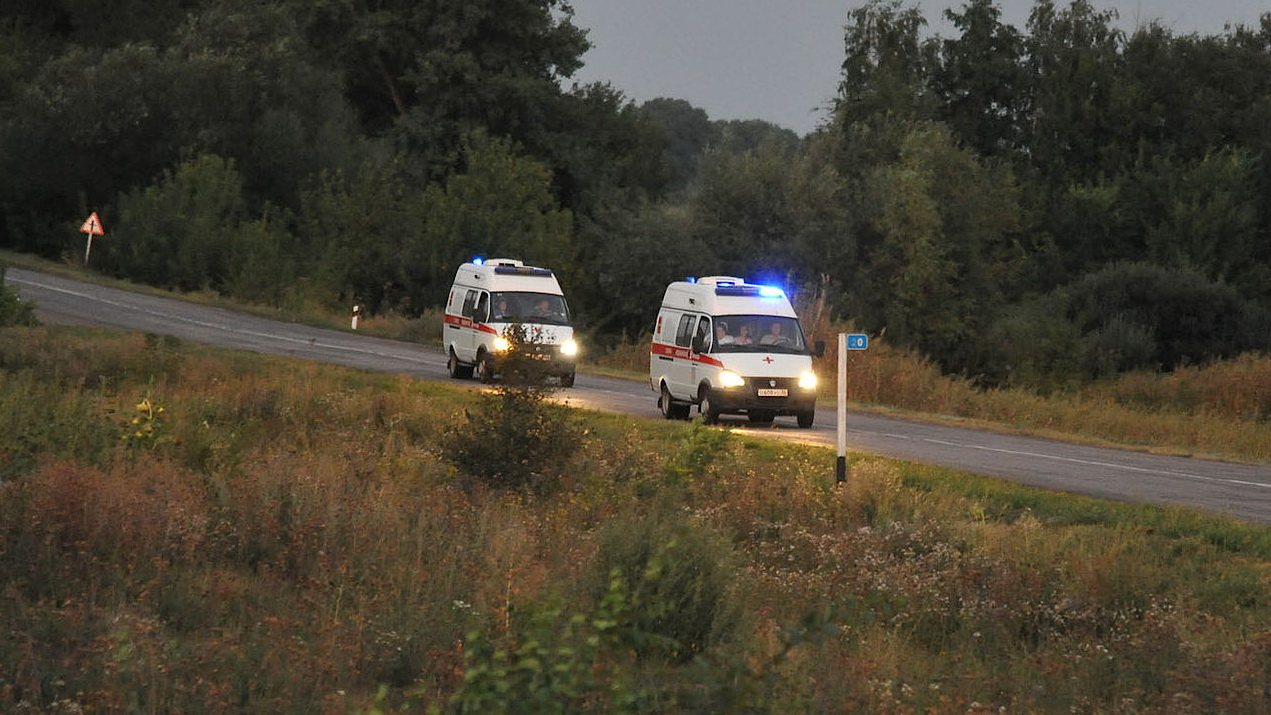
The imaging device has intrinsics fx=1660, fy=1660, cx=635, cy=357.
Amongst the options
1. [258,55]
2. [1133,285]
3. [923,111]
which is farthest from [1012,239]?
[258,55]

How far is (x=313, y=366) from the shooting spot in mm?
29438

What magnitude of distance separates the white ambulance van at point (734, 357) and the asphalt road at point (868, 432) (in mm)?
483

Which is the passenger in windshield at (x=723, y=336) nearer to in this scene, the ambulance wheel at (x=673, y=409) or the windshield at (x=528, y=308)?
the ambulance wheel at (x=673, y=409)

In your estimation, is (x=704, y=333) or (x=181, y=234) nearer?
(x=704, y=333)

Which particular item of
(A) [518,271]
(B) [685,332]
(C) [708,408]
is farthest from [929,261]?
(C) [708,408]

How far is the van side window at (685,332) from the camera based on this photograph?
27.5m

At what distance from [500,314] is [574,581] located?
2155 cm

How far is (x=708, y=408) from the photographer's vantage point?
26.4 metres

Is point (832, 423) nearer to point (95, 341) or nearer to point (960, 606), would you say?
point (95, 341)

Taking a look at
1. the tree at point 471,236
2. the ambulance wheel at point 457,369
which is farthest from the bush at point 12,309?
the tree at point 471,236

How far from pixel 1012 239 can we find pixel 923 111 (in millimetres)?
7612

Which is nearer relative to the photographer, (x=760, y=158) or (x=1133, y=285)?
(x=760, y=158)

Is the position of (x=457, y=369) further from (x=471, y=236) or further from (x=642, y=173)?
(x=642, y=173)

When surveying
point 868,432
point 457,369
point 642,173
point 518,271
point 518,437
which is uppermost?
point 642,173
